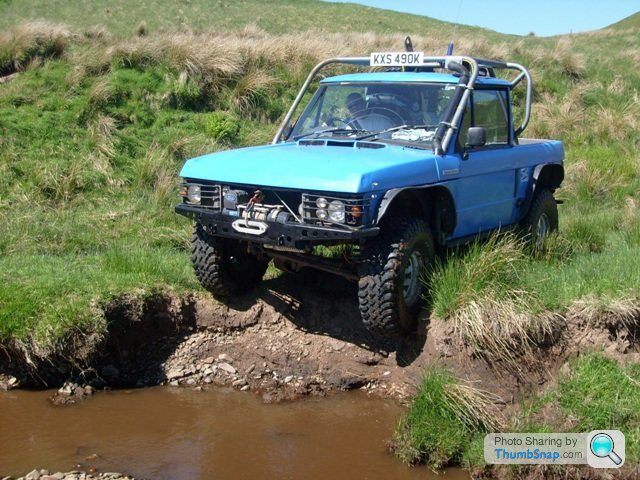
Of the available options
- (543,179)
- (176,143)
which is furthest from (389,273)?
(176,143)

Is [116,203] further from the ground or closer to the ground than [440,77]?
closer to the ground

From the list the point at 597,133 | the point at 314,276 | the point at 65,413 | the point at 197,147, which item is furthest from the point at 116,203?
the point at 597,133

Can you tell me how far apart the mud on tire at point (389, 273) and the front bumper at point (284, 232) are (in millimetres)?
311

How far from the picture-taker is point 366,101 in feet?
23.9

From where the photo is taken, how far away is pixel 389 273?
19.3ft

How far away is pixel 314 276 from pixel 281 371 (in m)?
1.05

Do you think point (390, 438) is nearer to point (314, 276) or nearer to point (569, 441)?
point (569, 441)

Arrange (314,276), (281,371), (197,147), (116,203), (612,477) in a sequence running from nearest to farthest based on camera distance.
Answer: (612,477) < (281,371) < (314,276) < (116,203) < (197,147)

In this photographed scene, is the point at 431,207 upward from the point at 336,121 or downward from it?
downward

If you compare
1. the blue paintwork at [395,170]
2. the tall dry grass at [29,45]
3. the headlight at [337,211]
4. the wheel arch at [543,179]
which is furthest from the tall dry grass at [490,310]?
the tall dry grass at [29,45]

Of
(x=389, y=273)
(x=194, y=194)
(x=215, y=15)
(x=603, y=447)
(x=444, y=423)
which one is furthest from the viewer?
(x=215, y=15)

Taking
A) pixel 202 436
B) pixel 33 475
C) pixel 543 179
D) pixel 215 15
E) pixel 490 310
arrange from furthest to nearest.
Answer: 1. pixel 215 15
2. pixel 543 179
3. pixel 490 310
4. pixel 202 436
5. pixel 33 475

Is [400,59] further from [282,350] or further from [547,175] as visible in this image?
[282,350]

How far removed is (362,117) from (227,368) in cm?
251
